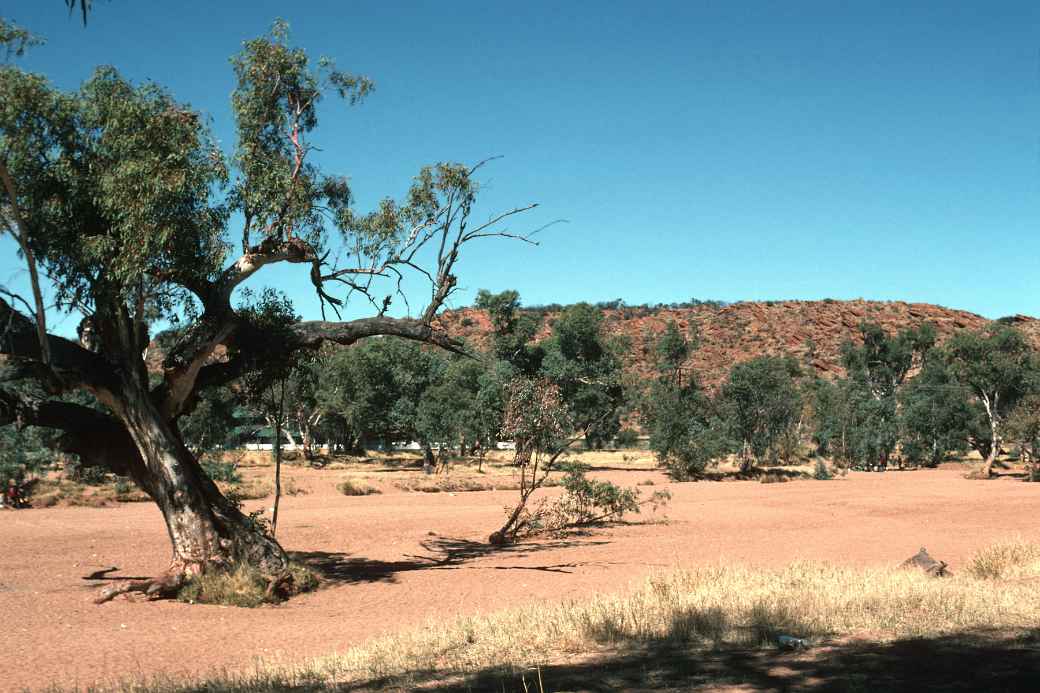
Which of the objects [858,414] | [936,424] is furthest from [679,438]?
[936,424]

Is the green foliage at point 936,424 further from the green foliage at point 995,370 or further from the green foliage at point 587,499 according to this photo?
the green foliage at point 587,499

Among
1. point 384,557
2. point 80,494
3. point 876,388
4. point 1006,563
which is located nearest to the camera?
point 1006,563

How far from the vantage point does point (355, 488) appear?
37781 millimetres

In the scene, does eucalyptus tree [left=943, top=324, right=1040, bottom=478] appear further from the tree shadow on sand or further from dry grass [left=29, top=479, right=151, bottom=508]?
dry grass [left=29, top=479, right=151, bottom=508]

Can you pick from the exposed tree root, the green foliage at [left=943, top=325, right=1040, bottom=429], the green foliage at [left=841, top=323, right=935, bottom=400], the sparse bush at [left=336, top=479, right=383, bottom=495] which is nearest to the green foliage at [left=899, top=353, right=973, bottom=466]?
the green foliage at [left=943, top=325, right=1040, bottom=429]

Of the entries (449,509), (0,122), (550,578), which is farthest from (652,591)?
(449,509)

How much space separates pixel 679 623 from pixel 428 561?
10512 mm

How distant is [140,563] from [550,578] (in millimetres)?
8570

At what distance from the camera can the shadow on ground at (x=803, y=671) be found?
799cm

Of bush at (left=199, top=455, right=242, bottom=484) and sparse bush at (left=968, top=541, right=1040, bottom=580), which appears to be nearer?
sparse bush at (left=968, top=541, right=1040, bottom=580)

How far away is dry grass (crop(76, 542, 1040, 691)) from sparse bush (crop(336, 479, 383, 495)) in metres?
24.9

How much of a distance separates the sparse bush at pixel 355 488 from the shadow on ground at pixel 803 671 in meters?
29.0

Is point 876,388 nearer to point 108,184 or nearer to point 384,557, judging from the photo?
point 384,557

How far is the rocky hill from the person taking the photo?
10869cm
